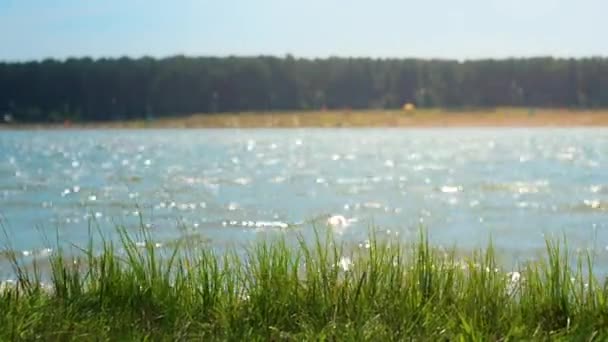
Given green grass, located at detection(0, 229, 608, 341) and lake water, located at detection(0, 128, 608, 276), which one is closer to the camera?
green grass, located at detection(0, 229, 608, 341)

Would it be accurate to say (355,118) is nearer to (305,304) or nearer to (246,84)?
(246,84)

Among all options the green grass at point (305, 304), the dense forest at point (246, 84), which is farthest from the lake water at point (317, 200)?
the dense forest at point (246, 84)

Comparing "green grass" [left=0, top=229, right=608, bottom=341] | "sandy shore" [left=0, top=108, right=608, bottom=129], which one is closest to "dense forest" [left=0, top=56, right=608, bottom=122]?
"sandy shore" [left=0, top=108, right=608, bottom=129]

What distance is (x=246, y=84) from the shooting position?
347 feet

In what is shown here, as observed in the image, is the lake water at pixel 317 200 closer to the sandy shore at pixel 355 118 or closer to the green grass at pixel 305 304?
the green grass at pixel 305 304

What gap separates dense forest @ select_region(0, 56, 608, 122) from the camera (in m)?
100

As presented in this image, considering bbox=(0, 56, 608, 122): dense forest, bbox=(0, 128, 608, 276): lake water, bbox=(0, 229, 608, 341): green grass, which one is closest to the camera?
bbox=(0, 229, 608, 341): green grass

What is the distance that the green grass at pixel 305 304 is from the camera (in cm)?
608

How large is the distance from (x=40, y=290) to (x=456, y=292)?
9.80 ft

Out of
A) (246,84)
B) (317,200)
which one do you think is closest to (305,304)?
(317,200)

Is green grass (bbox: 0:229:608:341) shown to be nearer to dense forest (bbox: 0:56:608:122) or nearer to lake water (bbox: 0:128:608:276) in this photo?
lake water (bbox: 0:128:608:276)

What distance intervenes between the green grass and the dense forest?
9253 cm

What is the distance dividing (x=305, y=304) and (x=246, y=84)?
9979 cm

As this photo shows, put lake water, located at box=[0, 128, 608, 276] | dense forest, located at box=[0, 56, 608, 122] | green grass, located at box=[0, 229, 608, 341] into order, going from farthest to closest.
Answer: dense forest, located at box=[0, 56, 608, 122], lake water, located at box=[0, 128, 608, 276], green grass, located at box=[0, 229, 608, 341]
